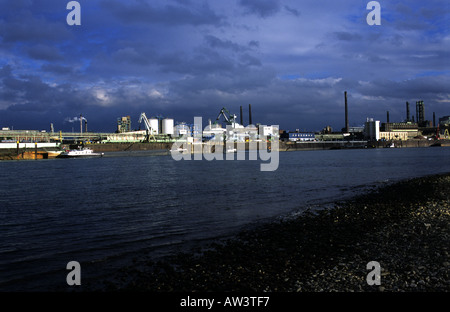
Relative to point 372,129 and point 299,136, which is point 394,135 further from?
point 299,136

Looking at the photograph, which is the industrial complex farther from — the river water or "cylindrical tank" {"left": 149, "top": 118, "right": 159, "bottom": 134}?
the river water


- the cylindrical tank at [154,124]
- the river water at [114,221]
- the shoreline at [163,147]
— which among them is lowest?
the river water at [114,221]

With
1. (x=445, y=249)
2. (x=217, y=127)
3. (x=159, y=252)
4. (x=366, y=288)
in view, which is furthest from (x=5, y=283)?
(x=217, y=127)

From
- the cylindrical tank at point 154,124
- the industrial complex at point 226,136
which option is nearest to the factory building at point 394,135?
the industrial complex at point 226,136

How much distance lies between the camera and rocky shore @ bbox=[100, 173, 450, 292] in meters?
7.36

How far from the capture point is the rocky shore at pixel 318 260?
7.36 metres

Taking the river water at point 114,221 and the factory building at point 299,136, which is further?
the factory building at point 299,136

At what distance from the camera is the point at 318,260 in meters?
9.02

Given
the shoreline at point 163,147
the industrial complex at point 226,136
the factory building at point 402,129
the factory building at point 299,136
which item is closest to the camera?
the shoreline at point 163,147

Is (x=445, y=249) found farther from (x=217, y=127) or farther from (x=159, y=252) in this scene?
(x=217, y=127)

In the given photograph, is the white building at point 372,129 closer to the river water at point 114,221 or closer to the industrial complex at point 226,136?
the industrial complex at point 226,136

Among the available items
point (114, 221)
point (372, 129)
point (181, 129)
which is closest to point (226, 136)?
point (181, 129)
